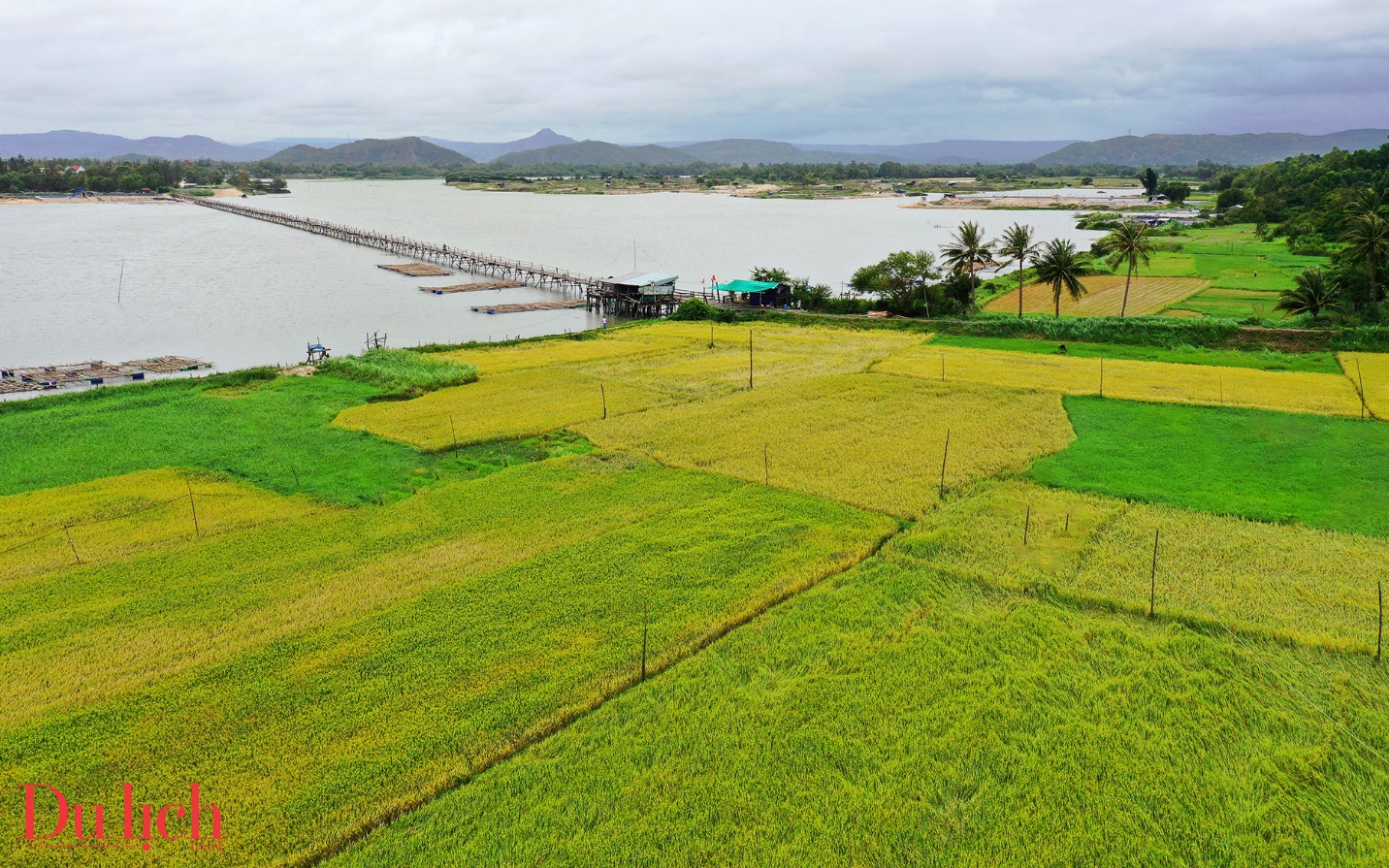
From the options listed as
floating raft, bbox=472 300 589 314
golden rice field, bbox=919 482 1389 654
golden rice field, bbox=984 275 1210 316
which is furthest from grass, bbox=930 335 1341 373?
floating raft, bbox=472 300 589 314

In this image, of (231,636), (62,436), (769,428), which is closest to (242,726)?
(231,636)

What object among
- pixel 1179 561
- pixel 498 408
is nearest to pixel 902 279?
pixel 498 408

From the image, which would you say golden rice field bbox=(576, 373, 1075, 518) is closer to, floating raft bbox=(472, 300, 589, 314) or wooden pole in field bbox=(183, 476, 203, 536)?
wooden pole in field bbox=(183, 476, 203, 536)

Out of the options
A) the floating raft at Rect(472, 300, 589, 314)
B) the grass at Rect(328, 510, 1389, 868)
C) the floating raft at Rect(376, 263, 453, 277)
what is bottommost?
the grass at Rect(328, 510, 1389, 868)

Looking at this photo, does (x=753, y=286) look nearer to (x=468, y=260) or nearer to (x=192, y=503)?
(x=468, y=260)

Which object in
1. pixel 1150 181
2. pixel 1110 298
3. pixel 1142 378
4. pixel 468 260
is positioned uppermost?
pixel 1150 181

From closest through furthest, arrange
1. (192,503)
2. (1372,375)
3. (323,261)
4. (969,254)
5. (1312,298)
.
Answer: (192,503), (1372,375), (1312,298), (969,254), (323,261)

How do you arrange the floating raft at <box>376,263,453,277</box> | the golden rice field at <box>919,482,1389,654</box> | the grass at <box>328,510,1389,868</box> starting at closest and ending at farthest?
the grass at <box>328,510,1389,868</box>
the golden rice field at <box>919,482,1389,654</box>
the floating raft at <box>376,263,453,277</box>
